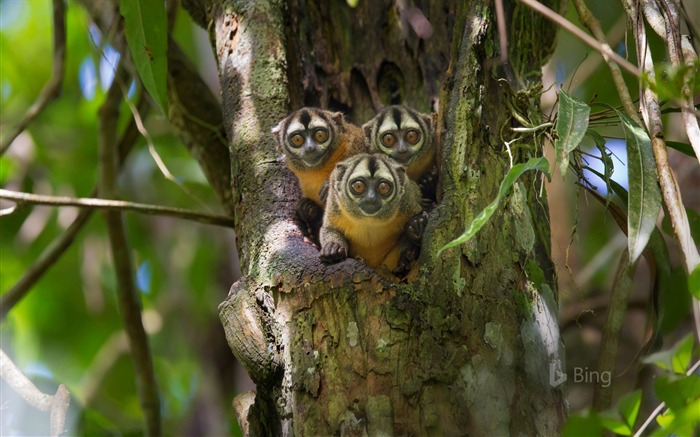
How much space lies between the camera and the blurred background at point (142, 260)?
6777 mm

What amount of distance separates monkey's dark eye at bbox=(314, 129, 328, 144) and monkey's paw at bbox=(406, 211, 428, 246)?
0.84 metres

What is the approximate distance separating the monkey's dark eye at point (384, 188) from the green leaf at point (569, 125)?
1106 mm

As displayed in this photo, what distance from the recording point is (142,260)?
7.61 m

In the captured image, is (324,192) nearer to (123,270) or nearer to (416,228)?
(416,228)

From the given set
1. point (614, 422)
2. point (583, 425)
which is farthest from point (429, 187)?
point (583, 425)

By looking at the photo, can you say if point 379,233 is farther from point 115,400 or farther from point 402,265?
point 115,400

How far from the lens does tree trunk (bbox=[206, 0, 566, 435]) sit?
8.97 feet

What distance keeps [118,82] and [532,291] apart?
3035 mm

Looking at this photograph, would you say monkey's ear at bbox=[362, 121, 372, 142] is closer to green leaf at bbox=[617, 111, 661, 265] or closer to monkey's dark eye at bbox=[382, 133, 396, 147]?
monkey's dark eye at bbox=[382, 133, 396, 147]

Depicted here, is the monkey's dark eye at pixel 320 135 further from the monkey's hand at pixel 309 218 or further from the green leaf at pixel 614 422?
the green leaf at pixel 614 422

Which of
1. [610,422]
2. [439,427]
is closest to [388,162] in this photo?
[439,427]

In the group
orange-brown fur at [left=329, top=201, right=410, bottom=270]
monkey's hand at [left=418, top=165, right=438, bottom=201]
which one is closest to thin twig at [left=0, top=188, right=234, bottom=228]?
orange-brown fur at [left=329, top=201, right=410, bottom=270]

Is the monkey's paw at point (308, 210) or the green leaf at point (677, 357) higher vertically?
the monkey's paw at point (308, 210)

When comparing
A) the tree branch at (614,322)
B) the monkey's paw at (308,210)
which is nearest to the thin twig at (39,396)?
the monkey's paw at (308,210)
